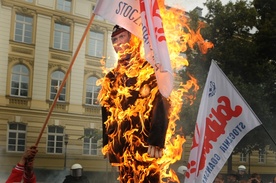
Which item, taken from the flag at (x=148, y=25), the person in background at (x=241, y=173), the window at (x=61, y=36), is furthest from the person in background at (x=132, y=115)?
the window at (x=61, y=36)

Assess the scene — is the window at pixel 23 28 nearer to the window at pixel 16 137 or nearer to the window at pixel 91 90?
the window at pixel 91 90

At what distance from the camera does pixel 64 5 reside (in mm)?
24922

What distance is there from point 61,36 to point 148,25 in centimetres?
2195

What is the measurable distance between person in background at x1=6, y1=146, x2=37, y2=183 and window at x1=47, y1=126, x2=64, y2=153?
19930mm

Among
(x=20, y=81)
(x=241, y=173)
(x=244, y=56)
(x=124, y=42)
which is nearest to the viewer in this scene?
(x=124, y=42)

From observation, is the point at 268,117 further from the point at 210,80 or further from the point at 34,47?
the point at 34,47

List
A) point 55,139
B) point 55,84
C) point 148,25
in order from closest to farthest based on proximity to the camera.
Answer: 1. point 148,25
2. point 55,139
3. point 55,84

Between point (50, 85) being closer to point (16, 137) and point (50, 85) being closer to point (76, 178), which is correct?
point (16, 137)

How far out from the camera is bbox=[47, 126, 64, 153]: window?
77.2ft

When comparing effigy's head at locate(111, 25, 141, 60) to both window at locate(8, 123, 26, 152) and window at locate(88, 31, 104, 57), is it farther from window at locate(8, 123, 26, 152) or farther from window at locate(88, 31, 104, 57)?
window at locate(88, 31, 104, 57)

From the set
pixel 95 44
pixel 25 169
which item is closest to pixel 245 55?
pixel 95 44

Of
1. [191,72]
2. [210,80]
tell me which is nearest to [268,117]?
[191,72]

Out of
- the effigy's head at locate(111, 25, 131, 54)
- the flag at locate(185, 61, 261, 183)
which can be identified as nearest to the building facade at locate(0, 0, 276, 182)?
the flag at locate(185, 61, 261, 183)

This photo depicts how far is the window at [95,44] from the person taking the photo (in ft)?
83.5
